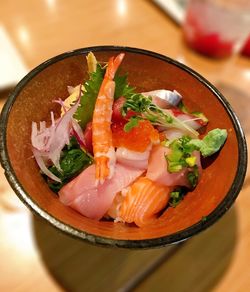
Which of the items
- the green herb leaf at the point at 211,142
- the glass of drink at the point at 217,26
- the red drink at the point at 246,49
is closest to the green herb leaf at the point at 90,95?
the green herb leaf at the point at 211,142

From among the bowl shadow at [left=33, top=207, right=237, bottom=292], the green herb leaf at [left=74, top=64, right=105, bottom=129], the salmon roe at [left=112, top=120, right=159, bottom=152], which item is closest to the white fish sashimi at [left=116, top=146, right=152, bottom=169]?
the salmon roe at [left=112, top=120, right=159, bottom=152]

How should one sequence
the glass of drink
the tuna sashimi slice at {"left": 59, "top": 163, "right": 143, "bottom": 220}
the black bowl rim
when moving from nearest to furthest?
the black bowl rim → the tuna sashimi slice at {"left": 59, "top": 163, "right": 143, "bottom": 220} → the glass of drink

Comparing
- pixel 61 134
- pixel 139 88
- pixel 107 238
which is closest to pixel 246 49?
pixel 139 88

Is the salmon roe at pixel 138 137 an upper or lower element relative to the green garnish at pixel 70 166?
upper

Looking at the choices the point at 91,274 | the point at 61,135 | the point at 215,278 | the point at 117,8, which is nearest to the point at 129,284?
the point at 91,274

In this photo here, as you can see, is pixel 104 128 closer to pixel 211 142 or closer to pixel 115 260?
pixel 211 142

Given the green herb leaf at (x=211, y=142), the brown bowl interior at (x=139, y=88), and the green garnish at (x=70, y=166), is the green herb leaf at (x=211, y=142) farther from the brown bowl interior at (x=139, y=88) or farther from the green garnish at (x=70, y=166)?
the green garnish at (x=70, y=166)

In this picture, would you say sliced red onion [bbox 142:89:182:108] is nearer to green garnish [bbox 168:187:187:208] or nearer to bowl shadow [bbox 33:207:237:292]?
green garnish [bbox 168:187:187:208]
